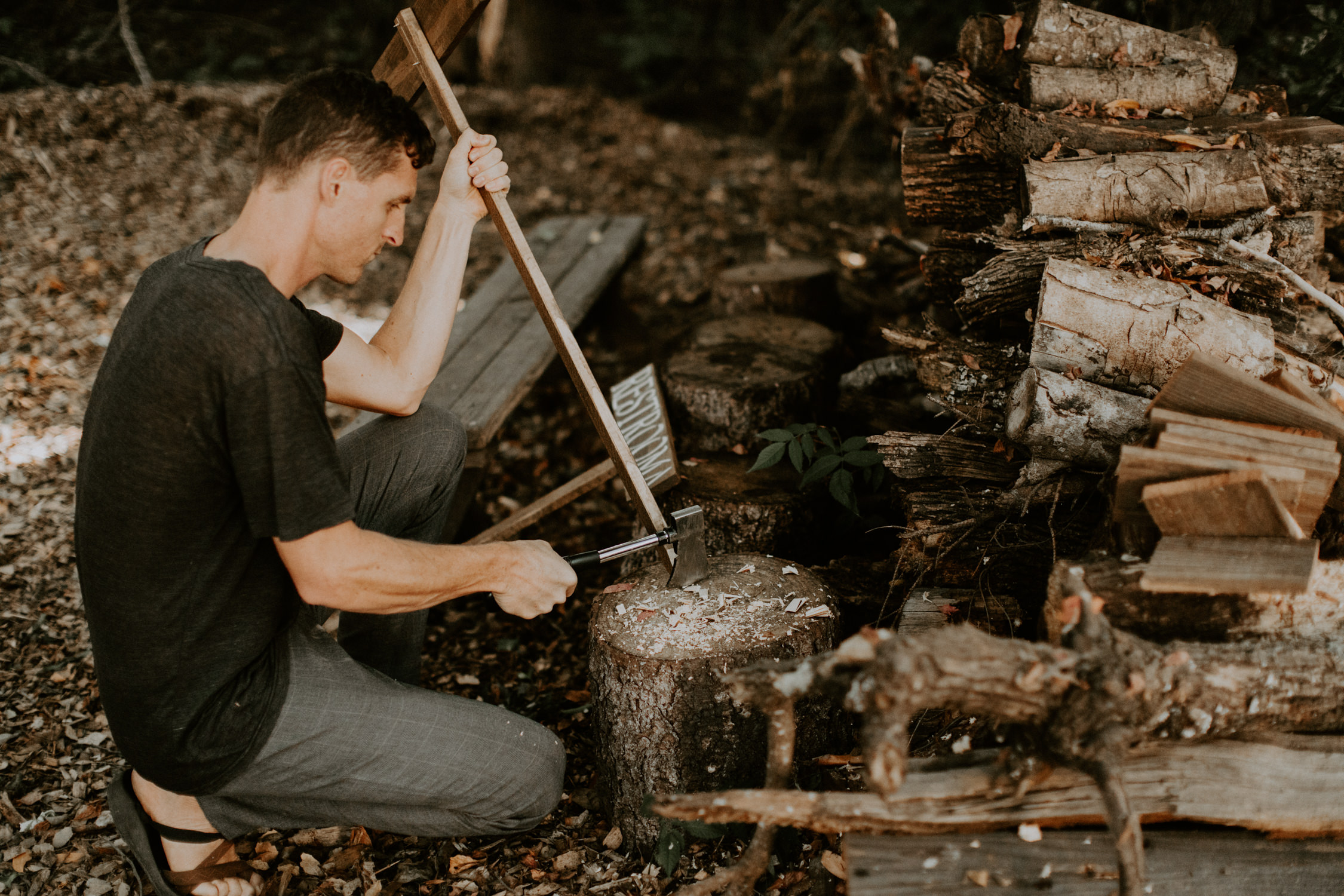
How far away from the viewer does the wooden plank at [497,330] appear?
3.33m

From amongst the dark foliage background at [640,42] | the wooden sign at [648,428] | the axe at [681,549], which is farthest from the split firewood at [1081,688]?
the dark foliage background at [640,42]

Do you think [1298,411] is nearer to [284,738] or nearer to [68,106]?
[284,738]

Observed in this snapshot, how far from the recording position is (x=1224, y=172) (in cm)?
254

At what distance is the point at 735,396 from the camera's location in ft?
10.7

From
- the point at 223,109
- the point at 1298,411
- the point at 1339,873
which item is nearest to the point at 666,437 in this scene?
the point at 1298,411

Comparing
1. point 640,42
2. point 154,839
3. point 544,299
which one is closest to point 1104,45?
point 544,299

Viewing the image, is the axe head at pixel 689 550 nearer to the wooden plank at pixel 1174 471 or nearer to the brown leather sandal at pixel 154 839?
the wooden plank at pixel 1174 471

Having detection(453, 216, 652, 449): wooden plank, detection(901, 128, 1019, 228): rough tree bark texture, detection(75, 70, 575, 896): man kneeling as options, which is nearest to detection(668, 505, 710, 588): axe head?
detection(453, 216, 652, 449): wooden plank

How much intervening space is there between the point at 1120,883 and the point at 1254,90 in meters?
3.09

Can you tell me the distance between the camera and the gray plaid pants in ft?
6.67

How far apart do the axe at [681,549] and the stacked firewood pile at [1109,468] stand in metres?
0.60

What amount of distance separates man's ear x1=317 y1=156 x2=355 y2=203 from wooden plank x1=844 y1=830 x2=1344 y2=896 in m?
1.78

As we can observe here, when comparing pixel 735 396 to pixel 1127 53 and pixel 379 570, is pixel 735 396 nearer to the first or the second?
pixel 379 570

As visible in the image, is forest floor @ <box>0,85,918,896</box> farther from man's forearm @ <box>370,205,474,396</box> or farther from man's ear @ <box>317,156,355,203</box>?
man's ear @ <box>317,156,355,203</box>
